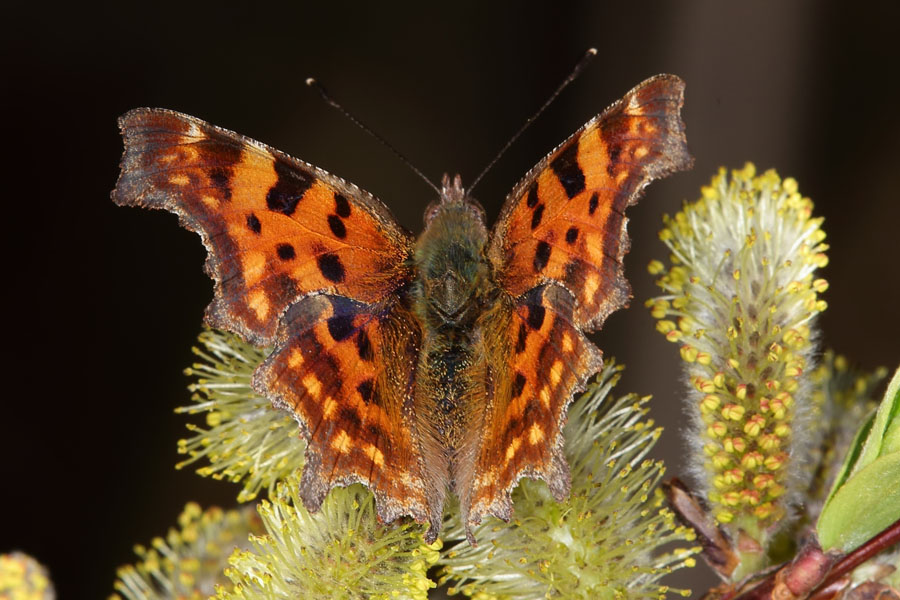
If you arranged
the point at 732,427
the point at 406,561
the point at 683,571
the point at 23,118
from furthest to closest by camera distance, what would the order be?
the point at 683,571 → the point at 23,118 → the point at 732,427 → the point at 406,561

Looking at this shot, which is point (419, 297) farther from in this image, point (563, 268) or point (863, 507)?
point (863, 507)

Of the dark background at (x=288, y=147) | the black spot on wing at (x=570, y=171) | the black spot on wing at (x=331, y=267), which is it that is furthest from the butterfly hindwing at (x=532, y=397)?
the dark background at (x=288, y=147)

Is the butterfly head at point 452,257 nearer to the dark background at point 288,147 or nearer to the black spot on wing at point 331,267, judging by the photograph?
the black spot on wing at point 331,267

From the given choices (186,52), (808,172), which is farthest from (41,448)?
(808,172)

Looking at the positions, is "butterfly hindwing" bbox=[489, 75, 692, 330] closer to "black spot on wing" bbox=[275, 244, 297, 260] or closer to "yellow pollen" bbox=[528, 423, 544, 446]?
"yellow pollen" bbox=[528, 423, 544, 446]

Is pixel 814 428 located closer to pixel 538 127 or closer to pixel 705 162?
pixel 705 162

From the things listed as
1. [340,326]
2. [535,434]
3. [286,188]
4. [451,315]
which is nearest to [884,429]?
[535,434]
